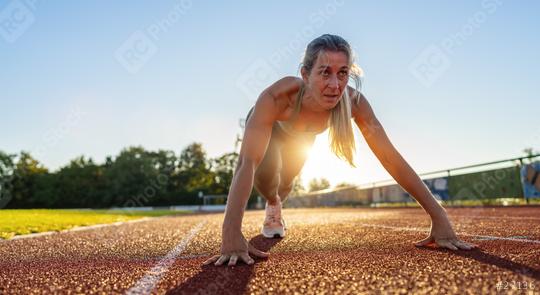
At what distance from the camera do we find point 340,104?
3.16 m

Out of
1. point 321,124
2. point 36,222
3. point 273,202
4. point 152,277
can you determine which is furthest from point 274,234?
point 36,222

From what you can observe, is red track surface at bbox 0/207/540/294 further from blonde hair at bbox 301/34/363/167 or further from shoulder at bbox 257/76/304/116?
shoulder at bbox 257/76/304/116

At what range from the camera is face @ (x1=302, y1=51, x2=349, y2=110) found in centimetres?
290

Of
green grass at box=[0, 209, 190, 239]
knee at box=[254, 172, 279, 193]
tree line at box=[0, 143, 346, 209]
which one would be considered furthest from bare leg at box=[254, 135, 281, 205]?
tree line at box=[0, 143, 346, 209]

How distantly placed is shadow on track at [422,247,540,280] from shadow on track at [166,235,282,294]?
130 cm

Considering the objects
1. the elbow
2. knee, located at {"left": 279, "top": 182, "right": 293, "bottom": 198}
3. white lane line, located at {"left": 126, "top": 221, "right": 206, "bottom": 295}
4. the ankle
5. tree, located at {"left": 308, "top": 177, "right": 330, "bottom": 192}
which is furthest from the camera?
tree, located at {"left": 308, "top": 177, "right": 330, "bottom": 192}

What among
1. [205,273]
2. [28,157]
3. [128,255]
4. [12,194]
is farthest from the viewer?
[28,157]

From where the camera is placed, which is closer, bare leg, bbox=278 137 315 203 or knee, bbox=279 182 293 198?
bare leg, bbox=278 137 315 203

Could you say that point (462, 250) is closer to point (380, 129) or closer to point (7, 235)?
point (380, 129)

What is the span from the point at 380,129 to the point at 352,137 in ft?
0.75

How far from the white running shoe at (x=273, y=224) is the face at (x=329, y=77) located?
2.05m

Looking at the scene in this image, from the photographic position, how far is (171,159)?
89.9 meters

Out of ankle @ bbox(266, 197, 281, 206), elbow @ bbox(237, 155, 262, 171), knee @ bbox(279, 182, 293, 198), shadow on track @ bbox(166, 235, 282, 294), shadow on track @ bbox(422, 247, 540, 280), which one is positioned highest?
elbow @ bbox(237, 155, 262, 171)

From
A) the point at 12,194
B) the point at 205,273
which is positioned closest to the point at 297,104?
the point at 205,273
